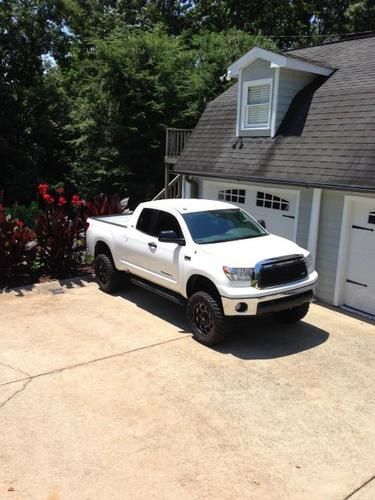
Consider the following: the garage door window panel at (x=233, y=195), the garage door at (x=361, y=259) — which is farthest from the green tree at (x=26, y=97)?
the garage door at (x=361, y=259)

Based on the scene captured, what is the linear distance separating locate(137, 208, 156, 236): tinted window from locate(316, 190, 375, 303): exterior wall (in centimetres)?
335

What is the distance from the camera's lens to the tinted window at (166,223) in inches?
303

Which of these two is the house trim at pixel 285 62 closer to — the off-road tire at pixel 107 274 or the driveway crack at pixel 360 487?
the off-road tire at pixel 107 274

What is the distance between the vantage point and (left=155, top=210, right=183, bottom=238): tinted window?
25.3ft

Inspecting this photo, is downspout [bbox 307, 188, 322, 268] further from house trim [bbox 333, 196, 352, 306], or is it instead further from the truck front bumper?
the truck front bumper

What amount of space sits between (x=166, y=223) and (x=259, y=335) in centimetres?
241

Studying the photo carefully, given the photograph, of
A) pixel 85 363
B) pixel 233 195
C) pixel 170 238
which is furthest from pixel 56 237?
pixel 85 363

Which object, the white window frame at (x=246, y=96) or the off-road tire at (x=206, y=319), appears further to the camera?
the white window frame at (x=246, y=96)

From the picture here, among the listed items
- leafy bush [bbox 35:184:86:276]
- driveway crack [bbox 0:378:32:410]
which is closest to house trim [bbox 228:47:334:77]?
leafy bush [bbox 35:184:86:276]

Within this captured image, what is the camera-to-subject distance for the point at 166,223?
314 inches

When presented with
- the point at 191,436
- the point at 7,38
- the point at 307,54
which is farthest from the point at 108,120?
the point at 191,436

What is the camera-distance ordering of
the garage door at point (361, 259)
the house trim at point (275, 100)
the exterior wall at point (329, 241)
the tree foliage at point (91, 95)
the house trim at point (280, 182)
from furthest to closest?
the tree foliage at point (91, 95) → the house trim at point (275, 100) → the exterior wall at point (329, 241) → the garage door at point (361, 259) → the house trim at point (280, 182)

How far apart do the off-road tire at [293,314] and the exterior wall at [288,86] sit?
4846 millimetres

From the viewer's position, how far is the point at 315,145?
30.9 feet
